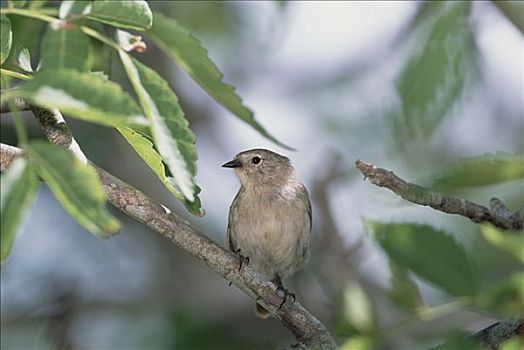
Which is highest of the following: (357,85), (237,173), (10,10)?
(357,85)

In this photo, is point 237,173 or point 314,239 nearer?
point 237,173

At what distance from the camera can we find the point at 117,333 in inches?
244

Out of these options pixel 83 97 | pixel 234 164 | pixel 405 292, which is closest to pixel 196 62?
pixel 83 97

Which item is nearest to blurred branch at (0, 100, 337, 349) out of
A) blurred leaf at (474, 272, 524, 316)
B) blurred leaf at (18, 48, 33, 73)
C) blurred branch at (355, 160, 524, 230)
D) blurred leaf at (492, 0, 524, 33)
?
blurred leaf at (18, 48, 33, 73)

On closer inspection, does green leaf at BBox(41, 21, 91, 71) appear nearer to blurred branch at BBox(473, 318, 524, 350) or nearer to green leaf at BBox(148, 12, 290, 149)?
green leaf at BBox(148, 12, 290, 149)

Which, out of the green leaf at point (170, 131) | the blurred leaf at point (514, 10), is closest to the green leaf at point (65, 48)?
the green leaf at point (170, 131)

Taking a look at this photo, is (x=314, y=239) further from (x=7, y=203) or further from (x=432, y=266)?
(x=7, y=203)

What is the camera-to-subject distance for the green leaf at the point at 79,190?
1648 mm

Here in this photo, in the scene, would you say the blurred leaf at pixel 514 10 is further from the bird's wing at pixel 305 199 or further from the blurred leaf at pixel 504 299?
the bird's wing at pixel 305 199

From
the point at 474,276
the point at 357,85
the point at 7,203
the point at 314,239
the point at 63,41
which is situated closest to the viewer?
the point at 7,203

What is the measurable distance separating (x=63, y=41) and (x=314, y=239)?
4.81 meters

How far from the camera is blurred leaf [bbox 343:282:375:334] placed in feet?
8.38

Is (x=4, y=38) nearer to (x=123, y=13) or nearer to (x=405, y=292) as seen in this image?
(x=123, y=13)

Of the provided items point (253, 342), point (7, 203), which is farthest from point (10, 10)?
point (253, 342)
